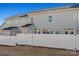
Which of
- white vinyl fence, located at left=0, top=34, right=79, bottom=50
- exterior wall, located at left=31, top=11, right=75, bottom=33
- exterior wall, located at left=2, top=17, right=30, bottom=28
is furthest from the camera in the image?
exterior wall, located at left=2, top=17, right=30, bottom=28

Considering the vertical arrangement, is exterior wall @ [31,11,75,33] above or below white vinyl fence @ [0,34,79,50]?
above

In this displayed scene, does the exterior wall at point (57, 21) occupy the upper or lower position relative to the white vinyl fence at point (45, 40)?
upper

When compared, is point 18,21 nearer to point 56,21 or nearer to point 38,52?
point 56,21

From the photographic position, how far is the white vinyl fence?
14312 millimetres

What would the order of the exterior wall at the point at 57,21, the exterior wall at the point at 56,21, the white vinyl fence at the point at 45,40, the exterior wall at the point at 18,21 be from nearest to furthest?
1. the white vinyl fence at the point at 45,40
2. the exterior wall at the point at 56,21
3. the exterior wall at the point at 57,21
4. the exterior wall at the point at 18,21

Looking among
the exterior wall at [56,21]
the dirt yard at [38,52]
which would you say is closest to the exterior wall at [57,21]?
the exterior wall at [56,21]

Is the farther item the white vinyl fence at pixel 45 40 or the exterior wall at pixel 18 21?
the exterior wall at pixel 18 21

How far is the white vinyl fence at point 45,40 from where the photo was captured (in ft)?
47.0

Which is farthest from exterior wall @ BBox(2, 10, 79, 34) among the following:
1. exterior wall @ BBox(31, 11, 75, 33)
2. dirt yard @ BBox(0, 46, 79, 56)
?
dirt yard @ BBox(0, 46, 79, 56)

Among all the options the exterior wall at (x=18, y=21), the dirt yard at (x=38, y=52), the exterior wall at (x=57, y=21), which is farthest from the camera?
the exterior wall at (x=18, y=21)

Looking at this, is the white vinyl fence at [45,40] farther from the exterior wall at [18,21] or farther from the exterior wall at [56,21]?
the exterior wall at [18,21]

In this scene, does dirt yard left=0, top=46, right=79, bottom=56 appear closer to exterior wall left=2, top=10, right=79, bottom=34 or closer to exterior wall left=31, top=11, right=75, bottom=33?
exterior wall left=2, top=10, right=79, bottom=34

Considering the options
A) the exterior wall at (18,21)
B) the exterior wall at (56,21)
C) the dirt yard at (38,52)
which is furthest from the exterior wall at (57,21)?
the dirt yard at (38,52)

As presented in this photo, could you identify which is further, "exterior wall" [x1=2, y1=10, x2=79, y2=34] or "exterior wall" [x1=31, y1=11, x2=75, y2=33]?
"exterior wall" [x1=31, y1=11, x2=75, y2=33]
